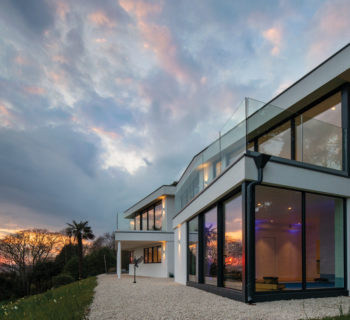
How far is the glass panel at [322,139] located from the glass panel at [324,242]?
0.95 meters

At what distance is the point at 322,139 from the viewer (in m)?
8.00

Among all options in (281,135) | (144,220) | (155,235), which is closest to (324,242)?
(281,135)

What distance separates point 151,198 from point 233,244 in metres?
14.6

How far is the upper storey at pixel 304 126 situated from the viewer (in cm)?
730

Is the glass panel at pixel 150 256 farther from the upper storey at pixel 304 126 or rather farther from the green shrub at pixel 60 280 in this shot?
the upper storey at pixel 304 126

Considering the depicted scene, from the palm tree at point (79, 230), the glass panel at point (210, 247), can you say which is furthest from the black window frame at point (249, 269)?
the palm tree at point (79, 230)

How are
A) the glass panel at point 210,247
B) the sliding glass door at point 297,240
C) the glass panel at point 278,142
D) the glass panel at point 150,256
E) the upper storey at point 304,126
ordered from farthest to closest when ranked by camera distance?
the glass panel at point 150,256 < the glass panel at point 210,247 < the glass panel at point 278,142 < the upper storey at point 304,126 < the sliding glass door at point 297,240

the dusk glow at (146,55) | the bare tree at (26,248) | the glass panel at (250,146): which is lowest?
the bare tree at (26,248)

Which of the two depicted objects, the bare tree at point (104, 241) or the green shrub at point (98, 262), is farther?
the bare tree at point (104, 241)

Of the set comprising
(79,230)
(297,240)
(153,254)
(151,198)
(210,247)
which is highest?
(151,198)

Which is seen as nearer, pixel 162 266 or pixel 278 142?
pixel 278 142

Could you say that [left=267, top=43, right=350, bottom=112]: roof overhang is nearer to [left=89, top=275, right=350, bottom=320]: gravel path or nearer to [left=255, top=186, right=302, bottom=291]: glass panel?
[left=255, top=186, right=302, bottom=291]: glass panel

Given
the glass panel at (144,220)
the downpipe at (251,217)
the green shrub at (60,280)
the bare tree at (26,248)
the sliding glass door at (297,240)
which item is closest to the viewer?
the downpipe at (251,217)

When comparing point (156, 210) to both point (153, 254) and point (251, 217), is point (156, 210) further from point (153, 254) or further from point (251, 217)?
point (251, 217)
